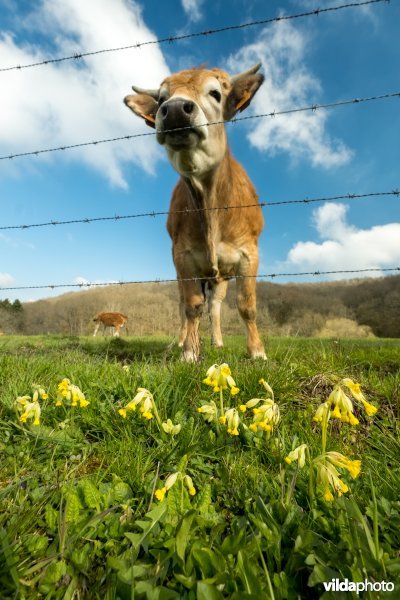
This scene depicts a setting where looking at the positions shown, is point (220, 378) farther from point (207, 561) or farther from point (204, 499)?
point (207, 561)

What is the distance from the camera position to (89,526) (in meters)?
1.51

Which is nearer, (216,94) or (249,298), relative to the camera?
(216,94)

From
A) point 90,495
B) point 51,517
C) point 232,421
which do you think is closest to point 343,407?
point 232,421

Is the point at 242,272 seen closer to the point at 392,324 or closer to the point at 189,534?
the point at 189,534

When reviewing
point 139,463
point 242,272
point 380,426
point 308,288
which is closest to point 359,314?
point 308,288

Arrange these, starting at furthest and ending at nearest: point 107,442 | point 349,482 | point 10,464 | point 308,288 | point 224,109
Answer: point 308,288 < point 224,109 < point 107,442 < point 10,464 < point 349,482

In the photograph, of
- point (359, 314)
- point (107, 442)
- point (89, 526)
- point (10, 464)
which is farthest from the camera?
point (359, 314)

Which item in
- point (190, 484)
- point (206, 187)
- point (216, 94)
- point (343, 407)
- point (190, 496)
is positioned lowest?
point (190, 496)

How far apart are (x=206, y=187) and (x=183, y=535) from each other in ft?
14.1

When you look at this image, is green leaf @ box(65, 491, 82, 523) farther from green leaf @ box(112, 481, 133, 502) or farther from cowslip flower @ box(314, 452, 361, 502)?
cowslip flower @ box(314, 452, 361, 502)

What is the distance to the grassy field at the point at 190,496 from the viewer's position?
49.2 inches

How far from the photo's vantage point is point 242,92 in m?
4.79

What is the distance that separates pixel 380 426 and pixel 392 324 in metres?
18.6

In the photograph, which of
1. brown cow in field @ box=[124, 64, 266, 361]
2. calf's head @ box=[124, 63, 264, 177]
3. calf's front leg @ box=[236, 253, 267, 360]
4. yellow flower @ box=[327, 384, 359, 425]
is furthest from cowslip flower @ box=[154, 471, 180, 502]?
calf's front leg @ box=[236, 253, 267, 360]
